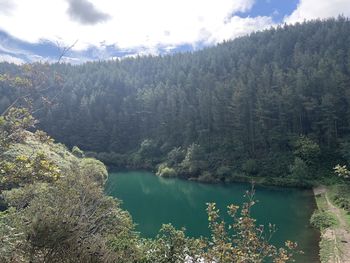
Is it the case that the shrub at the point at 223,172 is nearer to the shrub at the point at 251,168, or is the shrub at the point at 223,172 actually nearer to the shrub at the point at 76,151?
the shrub at the point at 251,168

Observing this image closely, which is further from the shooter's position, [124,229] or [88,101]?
[88,101]

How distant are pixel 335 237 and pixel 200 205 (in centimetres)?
1904

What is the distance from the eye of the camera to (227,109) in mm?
77250

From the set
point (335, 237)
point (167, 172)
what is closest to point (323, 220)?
point (335, 237)

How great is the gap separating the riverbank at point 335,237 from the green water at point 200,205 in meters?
0.77

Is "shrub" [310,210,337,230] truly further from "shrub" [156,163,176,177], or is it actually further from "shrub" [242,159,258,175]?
"shrub" [156,163,176,177]

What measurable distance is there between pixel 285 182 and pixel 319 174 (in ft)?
18.4

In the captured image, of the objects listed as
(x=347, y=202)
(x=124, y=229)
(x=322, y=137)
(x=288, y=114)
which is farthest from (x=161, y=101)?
(x=124, y=229)

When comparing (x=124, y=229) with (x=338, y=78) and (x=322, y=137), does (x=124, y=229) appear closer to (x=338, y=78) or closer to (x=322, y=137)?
(x=322, y=137)

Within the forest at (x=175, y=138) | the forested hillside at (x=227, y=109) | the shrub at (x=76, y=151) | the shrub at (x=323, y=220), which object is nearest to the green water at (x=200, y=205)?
the shrub at (x=323, y=220)

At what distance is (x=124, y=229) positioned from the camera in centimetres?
1700

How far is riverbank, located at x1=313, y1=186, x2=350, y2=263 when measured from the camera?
24.8 m

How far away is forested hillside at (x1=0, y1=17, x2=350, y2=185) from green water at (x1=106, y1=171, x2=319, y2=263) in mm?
6669

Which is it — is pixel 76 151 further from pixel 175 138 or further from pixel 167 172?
pixel 175 138
